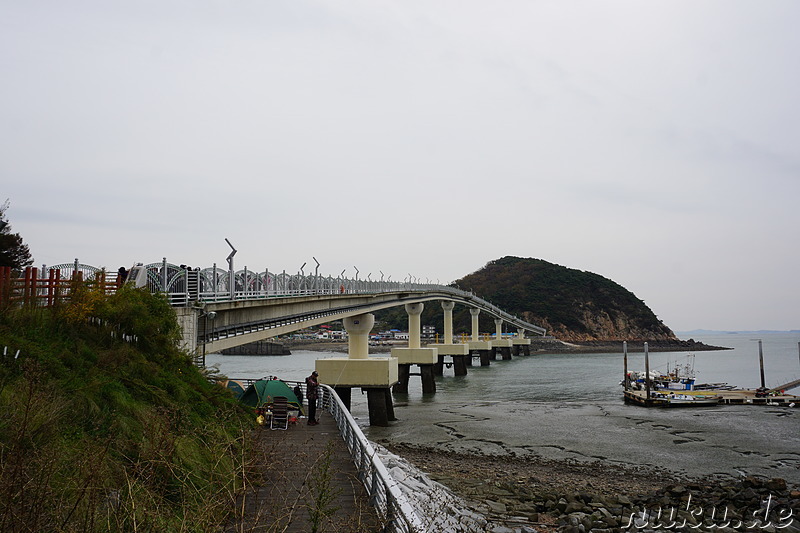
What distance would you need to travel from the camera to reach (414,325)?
59250 mm

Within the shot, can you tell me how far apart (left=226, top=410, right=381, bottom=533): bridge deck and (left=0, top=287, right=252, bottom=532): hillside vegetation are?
0.48m

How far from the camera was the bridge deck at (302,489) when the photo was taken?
7.08m

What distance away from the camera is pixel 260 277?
2417 cm

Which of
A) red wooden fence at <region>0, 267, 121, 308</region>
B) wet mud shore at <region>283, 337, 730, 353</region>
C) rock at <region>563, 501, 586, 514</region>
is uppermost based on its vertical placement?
red wooden fence at <region>0, 267, 121, 308</region>

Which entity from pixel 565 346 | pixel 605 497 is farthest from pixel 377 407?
pixel 565 346

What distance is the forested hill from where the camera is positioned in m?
168

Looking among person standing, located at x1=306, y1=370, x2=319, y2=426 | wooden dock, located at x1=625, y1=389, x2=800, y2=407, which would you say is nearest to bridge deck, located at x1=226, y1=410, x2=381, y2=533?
person standing, located at x1=306, y1=370, x2=319, y2=426

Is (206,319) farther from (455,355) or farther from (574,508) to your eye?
(455,355)

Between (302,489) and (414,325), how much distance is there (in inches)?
1987

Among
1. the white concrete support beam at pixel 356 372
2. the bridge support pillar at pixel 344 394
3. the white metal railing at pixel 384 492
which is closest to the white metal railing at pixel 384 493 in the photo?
the white metal railing at pixel 384 492

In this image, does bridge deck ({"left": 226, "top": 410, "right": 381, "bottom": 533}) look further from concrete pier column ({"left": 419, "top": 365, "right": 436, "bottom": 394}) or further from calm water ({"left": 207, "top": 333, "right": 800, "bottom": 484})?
concrete pier column ({"left": 419, "top": 365, "right": 436, "bottom": 394})

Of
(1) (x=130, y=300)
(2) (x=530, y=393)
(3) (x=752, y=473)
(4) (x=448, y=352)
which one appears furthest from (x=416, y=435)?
(4) (x=448, y=352)

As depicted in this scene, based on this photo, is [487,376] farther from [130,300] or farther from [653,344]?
[653,344]

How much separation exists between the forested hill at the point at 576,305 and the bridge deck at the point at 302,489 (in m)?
155
